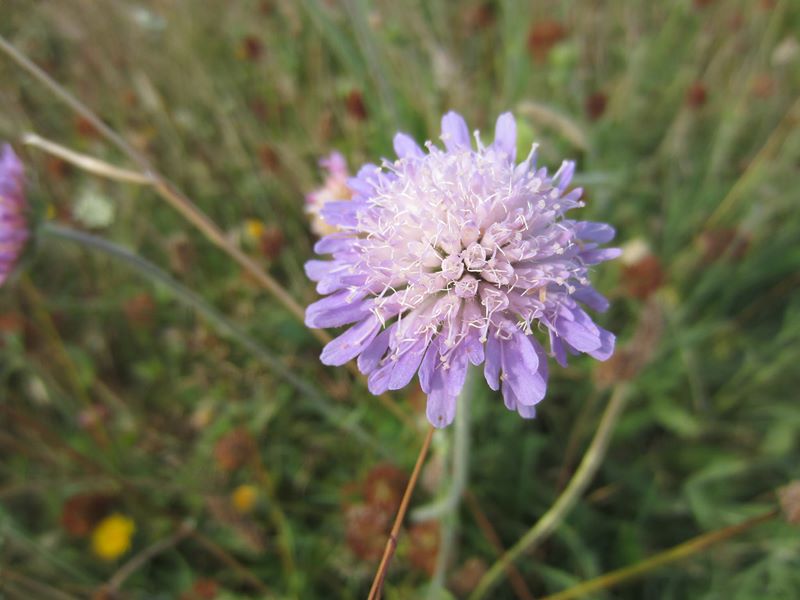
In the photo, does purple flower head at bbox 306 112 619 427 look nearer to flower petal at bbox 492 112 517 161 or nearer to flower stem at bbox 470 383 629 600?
flower petal at bbox 492 112 517 161

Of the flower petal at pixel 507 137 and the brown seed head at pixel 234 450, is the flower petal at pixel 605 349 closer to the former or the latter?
the flower petal at pixel 507 137

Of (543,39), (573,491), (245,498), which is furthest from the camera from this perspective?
(543,39)

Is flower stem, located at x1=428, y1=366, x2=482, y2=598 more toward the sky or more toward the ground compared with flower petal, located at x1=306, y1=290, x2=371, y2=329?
more toward the ground

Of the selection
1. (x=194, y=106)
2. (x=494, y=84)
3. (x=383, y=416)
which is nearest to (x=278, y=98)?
(x=194, y=106)

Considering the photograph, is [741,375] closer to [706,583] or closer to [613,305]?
[613,305]

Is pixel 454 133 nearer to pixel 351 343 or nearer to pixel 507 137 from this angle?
pixel 507 137

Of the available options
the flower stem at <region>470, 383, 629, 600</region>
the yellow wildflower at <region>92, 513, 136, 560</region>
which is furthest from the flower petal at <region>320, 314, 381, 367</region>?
the yellow wildflower at <region>92, 513, 136, 560</region>

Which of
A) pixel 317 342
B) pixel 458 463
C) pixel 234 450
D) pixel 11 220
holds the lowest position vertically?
pixel 458 463

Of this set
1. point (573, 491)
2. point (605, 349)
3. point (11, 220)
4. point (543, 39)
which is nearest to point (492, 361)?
point (605, 349)
